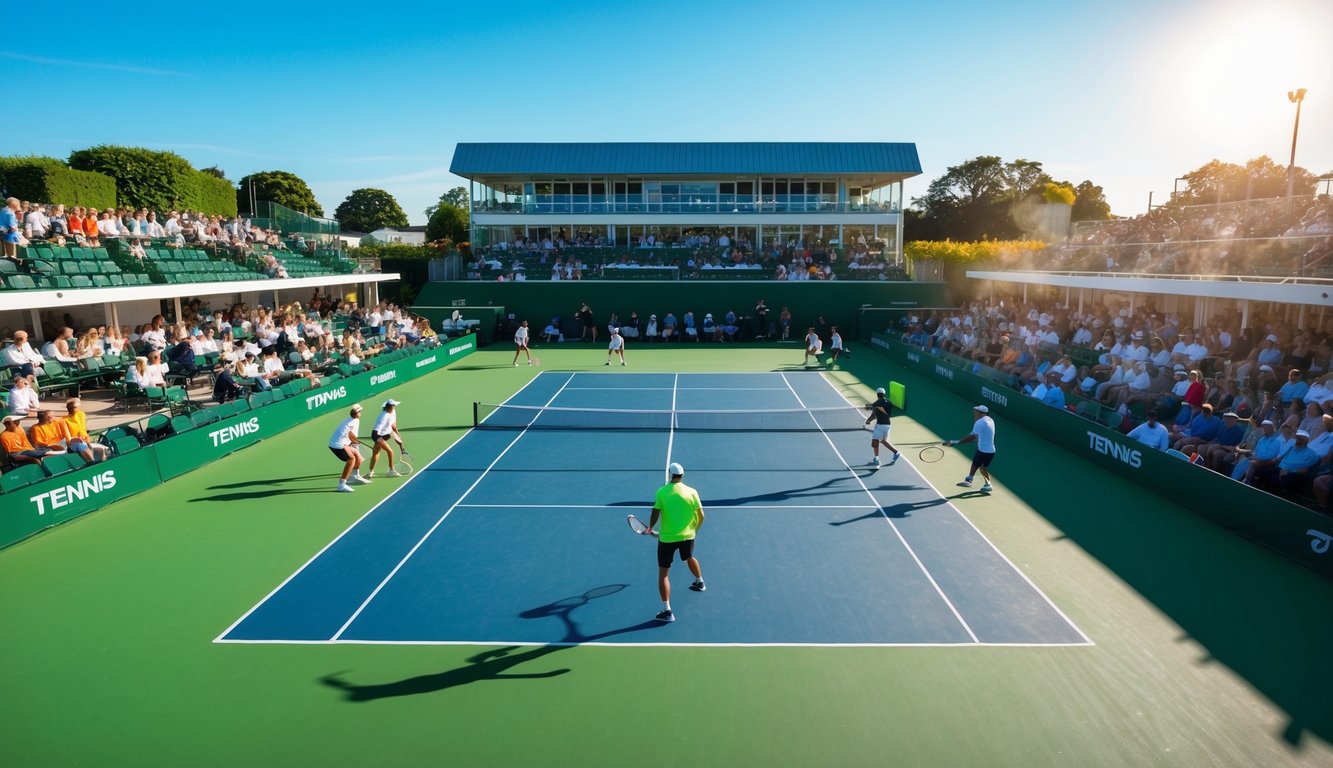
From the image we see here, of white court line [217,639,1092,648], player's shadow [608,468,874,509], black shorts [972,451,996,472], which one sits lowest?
white court line [217,639,1092,648]

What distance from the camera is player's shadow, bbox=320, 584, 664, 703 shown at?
7414 mm

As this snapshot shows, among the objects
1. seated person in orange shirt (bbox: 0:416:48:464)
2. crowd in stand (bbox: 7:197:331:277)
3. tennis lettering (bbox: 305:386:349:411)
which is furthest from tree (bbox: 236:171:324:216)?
seated person in orange shirt (bbox: 0:416:48:464)

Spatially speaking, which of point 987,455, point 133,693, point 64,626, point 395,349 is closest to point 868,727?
point 133,693

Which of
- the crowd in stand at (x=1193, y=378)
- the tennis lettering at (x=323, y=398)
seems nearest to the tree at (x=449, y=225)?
the tennis lettering at (x=323, y=398)

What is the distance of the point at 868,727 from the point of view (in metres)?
6.86

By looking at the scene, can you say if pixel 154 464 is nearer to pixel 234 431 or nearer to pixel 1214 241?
pixel 234 431

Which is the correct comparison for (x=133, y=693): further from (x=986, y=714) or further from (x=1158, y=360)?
(x=1158, y=360)

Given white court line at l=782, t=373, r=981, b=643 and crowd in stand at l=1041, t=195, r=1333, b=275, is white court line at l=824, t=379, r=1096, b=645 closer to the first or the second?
white court line at l=782, t=373, r=981, b=643

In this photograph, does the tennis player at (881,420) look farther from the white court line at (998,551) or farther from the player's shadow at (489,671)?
the player's shadow at (489,671)

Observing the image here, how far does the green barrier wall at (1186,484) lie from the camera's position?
10234 mm

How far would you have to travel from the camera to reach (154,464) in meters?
13.8

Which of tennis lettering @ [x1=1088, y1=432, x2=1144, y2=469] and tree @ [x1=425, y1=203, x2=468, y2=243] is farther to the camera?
tree @ [x1=425, y1=203, x2=468, y2=243]

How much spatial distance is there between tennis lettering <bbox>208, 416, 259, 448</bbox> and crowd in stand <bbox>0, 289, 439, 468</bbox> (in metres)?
2.06

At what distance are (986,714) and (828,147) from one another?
40532 mm
